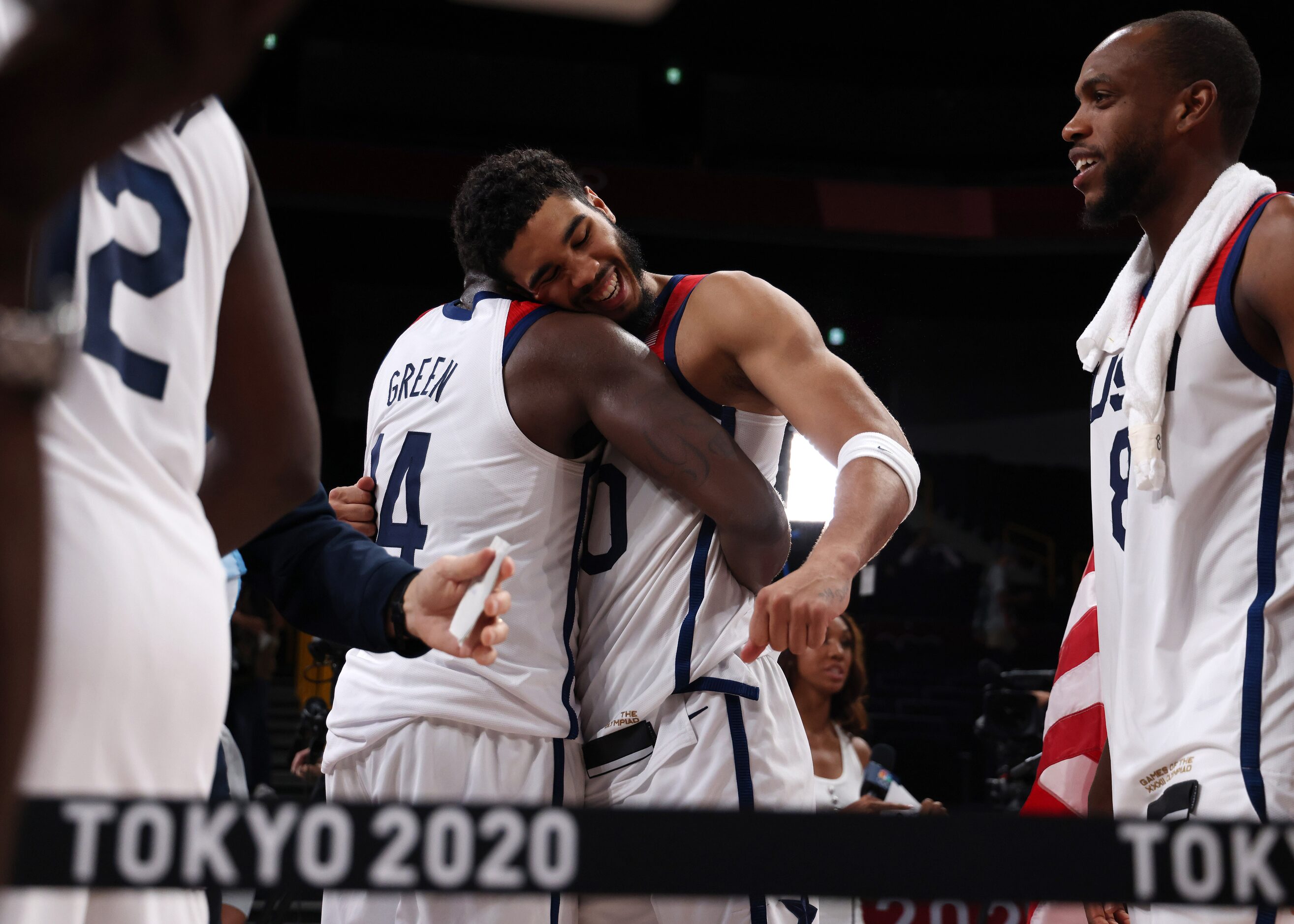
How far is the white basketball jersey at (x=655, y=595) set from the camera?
2.16m

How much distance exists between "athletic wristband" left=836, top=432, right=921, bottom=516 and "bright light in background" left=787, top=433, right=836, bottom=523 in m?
4.59

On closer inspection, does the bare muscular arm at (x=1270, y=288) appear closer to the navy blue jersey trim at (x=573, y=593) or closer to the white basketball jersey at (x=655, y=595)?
the white basketball jersey at (x=655, y=595)

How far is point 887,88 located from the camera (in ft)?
45.5

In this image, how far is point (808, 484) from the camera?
6.75 meters

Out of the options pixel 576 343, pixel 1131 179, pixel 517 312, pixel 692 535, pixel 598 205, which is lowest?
pixel 692 535

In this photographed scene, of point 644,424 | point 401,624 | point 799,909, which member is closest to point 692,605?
point 644,424

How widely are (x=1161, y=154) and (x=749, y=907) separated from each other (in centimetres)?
151

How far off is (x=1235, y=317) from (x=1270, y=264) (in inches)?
3.7

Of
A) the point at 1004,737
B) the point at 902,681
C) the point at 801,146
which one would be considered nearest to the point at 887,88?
the point at 801,146

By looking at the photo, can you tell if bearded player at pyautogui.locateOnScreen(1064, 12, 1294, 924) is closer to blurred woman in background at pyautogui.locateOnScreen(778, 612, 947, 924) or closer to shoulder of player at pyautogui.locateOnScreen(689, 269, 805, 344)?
shoulder of player at pyautogui.locateOnScreen(689, 269, 805, 344)

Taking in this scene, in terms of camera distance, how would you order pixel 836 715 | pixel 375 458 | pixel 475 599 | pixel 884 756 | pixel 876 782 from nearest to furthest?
pixel 475 599, pixel 375 458, pixel 876 782, pixel 836 715, pixel 884 756

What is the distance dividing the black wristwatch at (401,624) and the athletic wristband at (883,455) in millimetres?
929

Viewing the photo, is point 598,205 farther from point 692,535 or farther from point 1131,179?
point 1131,179

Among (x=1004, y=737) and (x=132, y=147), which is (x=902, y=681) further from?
(x=132, y=147)
